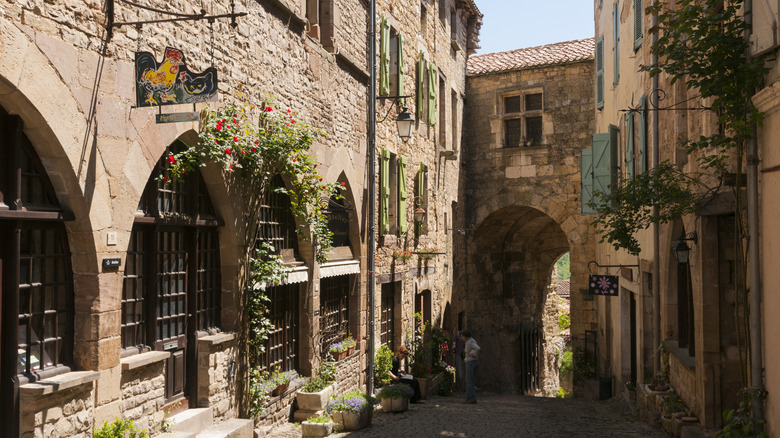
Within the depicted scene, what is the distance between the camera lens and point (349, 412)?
27.2 ft

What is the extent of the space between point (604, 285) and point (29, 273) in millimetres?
9201

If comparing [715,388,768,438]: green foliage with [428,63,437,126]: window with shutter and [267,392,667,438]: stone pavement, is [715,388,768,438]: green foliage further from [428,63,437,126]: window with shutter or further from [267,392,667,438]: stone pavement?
[428,63,437,126]: window with shutter

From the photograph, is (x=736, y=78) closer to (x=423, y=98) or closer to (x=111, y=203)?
(x=111, y=203)

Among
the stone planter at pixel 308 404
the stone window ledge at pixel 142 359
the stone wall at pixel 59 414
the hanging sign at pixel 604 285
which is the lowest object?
the stone planter at pixel 308 404

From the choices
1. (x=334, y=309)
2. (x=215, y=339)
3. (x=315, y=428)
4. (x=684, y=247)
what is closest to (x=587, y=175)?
(x=334, y=309)

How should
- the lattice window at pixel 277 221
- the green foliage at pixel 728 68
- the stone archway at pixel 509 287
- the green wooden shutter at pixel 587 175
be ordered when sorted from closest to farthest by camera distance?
the green foliage at pixel 728 68 < the lattice window at pixel 277 221 < the green wooden shutter at pixel 587 175 < the stone archway at pixel 509 287

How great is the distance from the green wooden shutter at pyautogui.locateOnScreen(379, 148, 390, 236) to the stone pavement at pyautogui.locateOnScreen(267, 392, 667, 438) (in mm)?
2844

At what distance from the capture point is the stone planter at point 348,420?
8290 millimetres

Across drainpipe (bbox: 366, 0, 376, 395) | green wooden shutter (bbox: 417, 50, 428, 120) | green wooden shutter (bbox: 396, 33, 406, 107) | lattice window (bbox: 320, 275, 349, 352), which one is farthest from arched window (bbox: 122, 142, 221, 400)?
green wooden shutter (bbox: 417, 50, 428, 120)

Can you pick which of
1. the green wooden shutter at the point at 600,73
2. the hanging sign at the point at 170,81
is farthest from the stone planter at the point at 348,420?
the green wooden shutter at the point at 600,73

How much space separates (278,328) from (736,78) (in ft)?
17.8

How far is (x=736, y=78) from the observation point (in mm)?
5316

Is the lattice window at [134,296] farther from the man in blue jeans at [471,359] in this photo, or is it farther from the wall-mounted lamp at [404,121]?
the man in blue jeans at [471,359]

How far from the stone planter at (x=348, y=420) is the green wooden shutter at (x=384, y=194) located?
12.1ft
